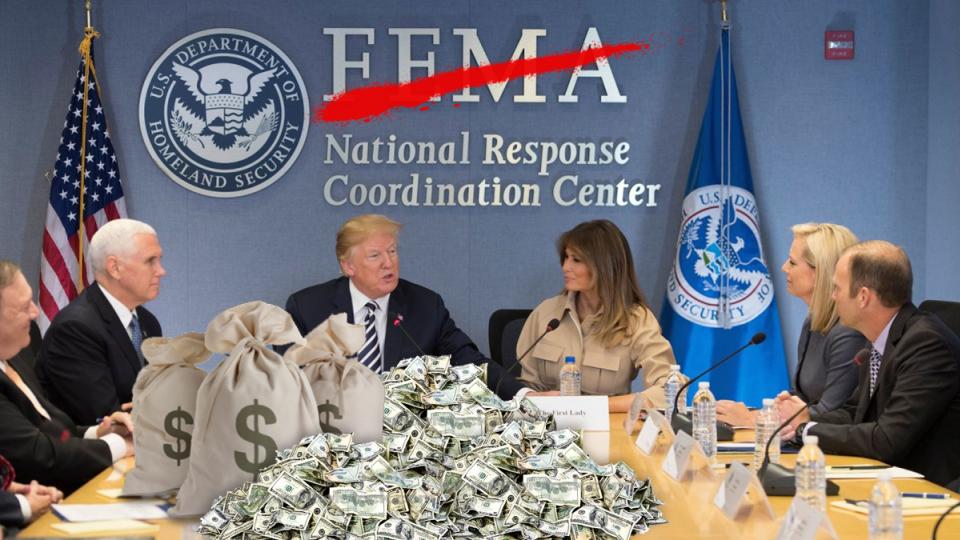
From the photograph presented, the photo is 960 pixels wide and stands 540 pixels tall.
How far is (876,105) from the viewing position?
5.82m

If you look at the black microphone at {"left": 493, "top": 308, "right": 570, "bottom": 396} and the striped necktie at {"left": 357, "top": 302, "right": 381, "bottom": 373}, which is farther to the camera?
the striped necktie at {"left": 357, "top": 302, "right": 381, "bottom": 373}

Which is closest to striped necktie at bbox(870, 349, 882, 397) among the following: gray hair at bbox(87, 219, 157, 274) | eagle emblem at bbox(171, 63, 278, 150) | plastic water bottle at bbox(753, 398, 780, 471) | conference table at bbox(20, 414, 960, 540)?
conference table at bbox(20, 414, 960, 540)

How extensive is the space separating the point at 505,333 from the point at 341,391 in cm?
241

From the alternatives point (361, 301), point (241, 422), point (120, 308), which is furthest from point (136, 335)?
point (241, 422)

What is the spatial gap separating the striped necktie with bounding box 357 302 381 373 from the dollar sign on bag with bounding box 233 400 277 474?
7.25 ft

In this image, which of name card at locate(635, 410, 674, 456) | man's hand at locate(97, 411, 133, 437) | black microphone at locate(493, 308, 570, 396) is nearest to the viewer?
name card at locate(635, 410, 674, 456)

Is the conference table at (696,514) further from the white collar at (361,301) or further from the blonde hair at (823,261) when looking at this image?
the white collar at (361,301)

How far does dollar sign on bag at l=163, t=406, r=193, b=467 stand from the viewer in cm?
257

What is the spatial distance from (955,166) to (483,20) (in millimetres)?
2437

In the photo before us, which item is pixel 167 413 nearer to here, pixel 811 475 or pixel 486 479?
pixel 486 479

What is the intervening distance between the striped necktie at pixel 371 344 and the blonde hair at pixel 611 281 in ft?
2.85

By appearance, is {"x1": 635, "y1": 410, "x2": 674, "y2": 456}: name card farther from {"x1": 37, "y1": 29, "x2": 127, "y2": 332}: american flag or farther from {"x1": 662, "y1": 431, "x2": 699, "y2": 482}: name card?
{"x1": 37, "y1": 29, "x2": 127, "y2": 332}: american flag

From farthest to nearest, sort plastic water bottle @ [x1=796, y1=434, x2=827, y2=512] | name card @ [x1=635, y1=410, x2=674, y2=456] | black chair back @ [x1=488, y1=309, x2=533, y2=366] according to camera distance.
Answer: black chair back @ [x1=488, y1=309, x2=533, y2=366] → name card @ [x1=635, y1=410, x2=674, y2=456] → plastic water bottle @ [x1=796, y1=434, x2=827, y2=512]

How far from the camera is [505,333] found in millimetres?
4887
